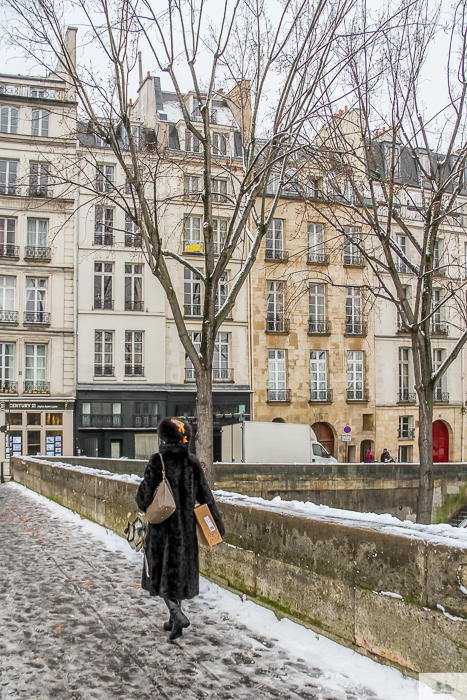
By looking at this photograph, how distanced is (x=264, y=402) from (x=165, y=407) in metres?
5.22

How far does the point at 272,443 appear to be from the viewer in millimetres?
28359

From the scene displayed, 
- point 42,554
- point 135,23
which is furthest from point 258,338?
point 42,554

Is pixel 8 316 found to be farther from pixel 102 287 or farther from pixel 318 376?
pixel 318 376

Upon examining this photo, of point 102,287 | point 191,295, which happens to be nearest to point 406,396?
point 191,295

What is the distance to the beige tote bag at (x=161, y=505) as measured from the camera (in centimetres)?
535

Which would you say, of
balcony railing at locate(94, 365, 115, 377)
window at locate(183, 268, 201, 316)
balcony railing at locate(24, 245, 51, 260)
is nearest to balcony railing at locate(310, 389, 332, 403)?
window at locate(183, 268, 201, 316)

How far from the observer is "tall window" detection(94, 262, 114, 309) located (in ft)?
113

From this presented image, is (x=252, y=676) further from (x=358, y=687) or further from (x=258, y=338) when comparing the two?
(x=258, y=338)

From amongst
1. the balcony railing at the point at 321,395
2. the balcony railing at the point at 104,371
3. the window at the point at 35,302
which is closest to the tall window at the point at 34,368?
the window at the point at 35,302

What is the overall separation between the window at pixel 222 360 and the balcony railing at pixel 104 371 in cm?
515

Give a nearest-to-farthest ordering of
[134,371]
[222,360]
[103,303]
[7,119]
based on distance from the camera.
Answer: [7,119], [134,371], [103,303], [222,360]

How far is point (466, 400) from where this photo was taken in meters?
41.0

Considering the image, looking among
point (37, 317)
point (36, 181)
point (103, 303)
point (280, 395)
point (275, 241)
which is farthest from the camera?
point (275, 241)

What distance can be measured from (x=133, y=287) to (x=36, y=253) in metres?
4.86
